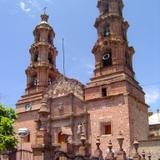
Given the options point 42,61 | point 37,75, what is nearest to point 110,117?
point 37,75

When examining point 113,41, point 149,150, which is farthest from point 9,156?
point 113,41

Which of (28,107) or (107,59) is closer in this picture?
(107,59)

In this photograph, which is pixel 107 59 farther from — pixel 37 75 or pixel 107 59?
pixel 37 75

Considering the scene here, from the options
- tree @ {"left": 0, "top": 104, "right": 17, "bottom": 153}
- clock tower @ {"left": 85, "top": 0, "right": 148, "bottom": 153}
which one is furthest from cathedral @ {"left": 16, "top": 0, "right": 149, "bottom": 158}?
tree @ {"left": 0, "top": 104, "right": 17, "bottom": 153}

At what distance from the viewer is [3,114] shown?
24.7m

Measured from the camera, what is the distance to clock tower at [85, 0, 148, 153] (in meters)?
30.0

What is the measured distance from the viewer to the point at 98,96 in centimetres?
3203

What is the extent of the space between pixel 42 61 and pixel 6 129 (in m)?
16.4

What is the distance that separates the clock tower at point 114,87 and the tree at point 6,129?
9.19 m

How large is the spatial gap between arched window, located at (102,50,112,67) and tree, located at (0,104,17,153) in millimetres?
12408

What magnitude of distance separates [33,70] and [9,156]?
23.0 m

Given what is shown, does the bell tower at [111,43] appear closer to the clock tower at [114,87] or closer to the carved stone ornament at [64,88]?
the clock tower at [114,87]

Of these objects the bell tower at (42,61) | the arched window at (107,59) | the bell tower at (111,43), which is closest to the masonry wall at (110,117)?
the bell tower at (111,43)

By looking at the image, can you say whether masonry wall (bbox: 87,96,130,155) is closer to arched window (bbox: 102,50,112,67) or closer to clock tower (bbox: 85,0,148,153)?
clock tower (bbox: 85,0,148,153)
